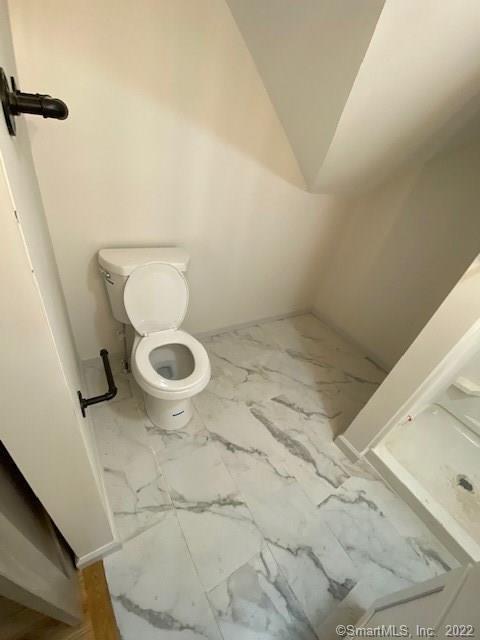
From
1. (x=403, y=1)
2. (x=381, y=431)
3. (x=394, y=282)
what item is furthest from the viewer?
(x=394, y=282)

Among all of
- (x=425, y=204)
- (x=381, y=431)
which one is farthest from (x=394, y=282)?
(x=381, y=431)

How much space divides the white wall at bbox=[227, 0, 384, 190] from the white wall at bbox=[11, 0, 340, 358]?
12 centimetres

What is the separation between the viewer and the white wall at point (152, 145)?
981 millimetres

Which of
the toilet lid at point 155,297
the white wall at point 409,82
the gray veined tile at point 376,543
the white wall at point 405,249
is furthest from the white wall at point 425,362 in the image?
the toilet lid at point 155,297

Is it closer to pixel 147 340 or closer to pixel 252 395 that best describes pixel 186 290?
pixel 147 340

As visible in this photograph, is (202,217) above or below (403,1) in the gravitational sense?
below

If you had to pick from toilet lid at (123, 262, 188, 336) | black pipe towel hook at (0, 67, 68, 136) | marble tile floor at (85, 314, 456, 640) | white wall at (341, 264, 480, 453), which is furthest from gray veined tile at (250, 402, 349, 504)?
black pipe towel hook at (0, 67, 68, 136)

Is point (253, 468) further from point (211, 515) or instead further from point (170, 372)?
point (170, 372)

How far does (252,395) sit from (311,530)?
76 cm

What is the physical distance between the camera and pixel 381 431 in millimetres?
1425

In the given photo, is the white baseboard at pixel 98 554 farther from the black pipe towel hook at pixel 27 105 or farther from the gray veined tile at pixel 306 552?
the black pipe towel hook at pixel 27 105

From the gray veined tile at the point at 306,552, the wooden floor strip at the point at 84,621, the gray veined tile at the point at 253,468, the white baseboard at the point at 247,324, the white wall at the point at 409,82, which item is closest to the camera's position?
the white wall at the point at 409,82

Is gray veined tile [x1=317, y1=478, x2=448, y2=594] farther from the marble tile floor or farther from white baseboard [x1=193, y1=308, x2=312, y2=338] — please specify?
white baseboard [x1=193, y1=308, x2=312, y2=338]

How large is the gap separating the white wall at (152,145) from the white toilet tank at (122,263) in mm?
84
